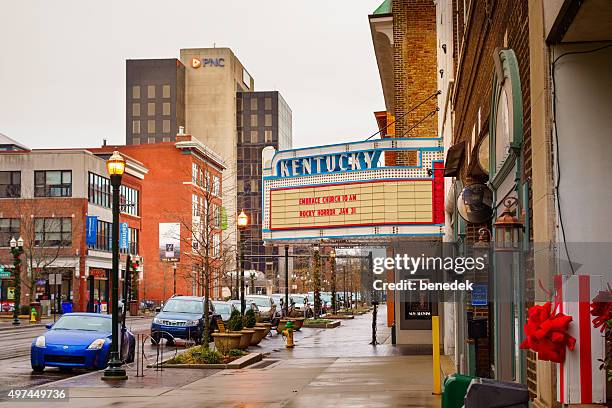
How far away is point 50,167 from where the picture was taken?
7988 cm

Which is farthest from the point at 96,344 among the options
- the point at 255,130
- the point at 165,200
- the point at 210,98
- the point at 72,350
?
the point at 255,130

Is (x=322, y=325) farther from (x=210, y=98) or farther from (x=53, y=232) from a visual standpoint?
(x=210, y=98)

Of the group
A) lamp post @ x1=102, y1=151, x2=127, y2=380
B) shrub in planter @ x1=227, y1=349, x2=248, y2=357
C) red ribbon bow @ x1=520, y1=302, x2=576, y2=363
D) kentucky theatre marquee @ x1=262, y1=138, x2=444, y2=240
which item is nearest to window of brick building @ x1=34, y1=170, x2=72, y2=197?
kentucky theatre marquee @ x1=262, y1=138, x2=444, y2=240

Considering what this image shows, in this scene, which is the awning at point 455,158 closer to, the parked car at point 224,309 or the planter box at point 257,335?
the planter box at point 257,335

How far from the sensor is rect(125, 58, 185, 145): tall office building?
16250cm

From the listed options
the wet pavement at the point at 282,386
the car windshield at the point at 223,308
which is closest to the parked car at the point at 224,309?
the car windshield at the point at 223,308

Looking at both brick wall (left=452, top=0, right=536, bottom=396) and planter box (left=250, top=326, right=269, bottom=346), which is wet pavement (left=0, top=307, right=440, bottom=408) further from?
planter box (left=250, top=326, right=269, bottom=346)

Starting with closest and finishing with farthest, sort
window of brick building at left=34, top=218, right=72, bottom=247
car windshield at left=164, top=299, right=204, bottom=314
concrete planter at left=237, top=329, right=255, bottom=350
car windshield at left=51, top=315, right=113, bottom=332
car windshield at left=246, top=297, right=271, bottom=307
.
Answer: car windshield at left=51, top=315, right=113, bottom=332 → concrete planter at left=237, top=329, right=255, bottom=350 → car windshield at left=164, top=299, right=204, bottom=314 → car windshield at left=246, top=297, right=271, bottom=307 → window of brick building at left=34, top=218, right=72, bottom=247

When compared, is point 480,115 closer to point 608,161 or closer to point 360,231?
point 608,161

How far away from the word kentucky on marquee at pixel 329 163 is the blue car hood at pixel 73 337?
6.97m

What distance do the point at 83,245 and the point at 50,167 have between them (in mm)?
7012

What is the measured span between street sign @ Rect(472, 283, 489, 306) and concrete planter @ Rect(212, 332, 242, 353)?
12.5 meters

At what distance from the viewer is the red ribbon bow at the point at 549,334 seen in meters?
5.96

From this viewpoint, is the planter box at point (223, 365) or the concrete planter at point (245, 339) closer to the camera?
the planter box at point (223, 365)
